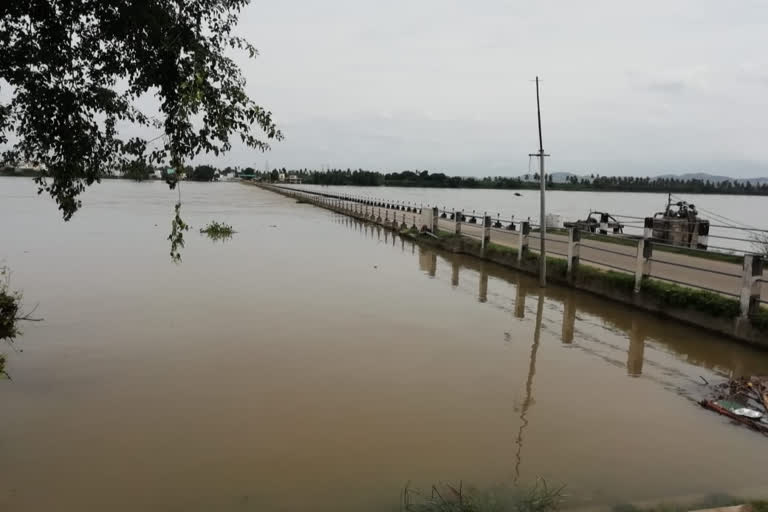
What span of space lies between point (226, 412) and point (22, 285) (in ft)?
32.6

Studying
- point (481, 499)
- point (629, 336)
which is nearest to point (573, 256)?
point (629, 336)

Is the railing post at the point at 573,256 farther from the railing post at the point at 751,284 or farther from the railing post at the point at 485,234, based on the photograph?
the railing post at the point at 485,234

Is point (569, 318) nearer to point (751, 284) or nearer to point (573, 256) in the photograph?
point (573, 256)

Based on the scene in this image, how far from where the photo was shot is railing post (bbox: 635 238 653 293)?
37.4 feet

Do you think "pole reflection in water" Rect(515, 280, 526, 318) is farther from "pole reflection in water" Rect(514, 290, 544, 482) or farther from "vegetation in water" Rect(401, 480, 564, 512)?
"vegetation in water" Rect(401, 480, 564, 512)

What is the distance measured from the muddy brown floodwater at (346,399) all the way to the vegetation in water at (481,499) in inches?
7.2

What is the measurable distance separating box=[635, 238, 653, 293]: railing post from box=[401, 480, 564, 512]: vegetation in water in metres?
7.55

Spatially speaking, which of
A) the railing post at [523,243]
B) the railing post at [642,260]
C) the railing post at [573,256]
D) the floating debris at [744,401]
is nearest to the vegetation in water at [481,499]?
the floating debris at [744,401]

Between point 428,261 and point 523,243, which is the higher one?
point 523,243

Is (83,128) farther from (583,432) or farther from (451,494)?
(583,432)

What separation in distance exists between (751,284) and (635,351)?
1.91 metres

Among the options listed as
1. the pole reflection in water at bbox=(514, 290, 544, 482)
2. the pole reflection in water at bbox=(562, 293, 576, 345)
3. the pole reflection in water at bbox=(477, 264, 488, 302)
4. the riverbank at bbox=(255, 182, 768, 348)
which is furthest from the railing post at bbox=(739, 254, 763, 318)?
the pole reflection in water at bbox=(477, 264, 488, 302)

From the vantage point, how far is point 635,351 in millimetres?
9141

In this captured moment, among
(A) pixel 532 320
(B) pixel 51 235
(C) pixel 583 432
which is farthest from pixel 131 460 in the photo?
(B) pixel 51 235
